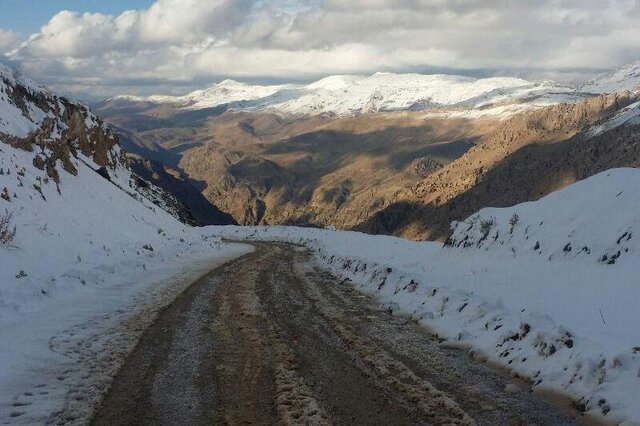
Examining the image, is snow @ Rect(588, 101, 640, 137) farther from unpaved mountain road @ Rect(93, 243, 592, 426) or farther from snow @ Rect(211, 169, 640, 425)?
unpaved mountain road @ Rect(93, 243, 592, 426)

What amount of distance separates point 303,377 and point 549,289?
7.03 metres

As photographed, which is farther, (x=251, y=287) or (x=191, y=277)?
(x=191, y=277)

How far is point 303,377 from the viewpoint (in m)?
7.62

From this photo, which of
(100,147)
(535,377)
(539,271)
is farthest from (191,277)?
(100,147)

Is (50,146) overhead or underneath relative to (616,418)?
overhead

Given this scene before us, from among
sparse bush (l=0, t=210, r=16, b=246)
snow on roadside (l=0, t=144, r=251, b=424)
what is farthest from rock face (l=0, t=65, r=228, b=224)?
sparse bush (l=0, t=210, r=16, b=246)

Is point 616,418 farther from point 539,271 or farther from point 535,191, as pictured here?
point 535,191

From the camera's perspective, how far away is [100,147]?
51.5 m

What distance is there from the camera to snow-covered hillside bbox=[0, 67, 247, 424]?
7.26m

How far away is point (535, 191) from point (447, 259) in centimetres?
16112

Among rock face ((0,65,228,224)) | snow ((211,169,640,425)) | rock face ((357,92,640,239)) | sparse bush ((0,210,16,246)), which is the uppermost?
rock face ((0,65,228,224))

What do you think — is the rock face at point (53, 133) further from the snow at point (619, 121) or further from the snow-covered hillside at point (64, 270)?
Result: the snow at point (619, 121)

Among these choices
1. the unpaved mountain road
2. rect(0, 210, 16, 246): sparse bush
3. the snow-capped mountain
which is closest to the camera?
the unpaved mountain road

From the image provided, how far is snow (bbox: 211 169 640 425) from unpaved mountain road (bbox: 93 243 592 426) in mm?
560
